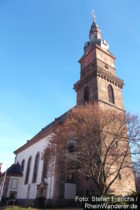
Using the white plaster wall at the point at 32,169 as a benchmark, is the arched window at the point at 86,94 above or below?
above

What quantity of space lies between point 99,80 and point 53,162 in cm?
1472

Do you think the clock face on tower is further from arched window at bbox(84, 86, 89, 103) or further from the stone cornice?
arched window at bbox(84, 86, 89, 103)

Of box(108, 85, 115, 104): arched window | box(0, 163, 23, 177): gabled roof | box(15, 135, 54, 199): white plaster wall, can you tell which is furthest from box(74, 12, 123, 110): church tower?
box(0, 163, 23, 177): gabled roof

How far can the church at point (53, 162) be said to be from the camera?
22038mm

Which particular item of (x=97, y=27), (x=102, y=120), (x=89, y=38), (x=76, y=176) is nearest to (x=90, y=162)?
(x=102, y=120)

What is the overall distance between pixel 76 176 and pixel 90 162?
8991 millimetres

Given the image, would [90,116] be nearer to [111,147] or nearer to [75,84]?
[111,147]

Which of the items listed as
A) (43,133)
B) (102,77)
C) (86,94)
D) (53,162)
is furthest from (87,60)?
(53,162)

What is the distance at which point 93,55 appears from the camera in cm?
3278

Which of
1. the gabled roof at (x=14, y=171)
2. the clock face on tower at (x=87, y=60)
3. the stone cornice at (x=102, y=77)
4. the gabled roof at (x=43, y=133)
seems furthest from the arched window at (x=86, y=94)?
the gabled roof at (x=14, y=171)

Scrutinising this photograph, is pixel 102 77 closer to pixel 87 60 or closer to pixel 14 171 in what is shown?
pixel 87 60

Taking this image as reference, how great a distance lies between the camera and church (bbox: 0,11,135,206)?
72.3ft

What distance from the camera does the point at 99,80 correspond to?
28156 mm

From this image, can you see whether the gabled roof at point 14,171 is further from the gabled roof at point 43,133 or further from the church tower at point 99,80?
the church tower at point 99,80
